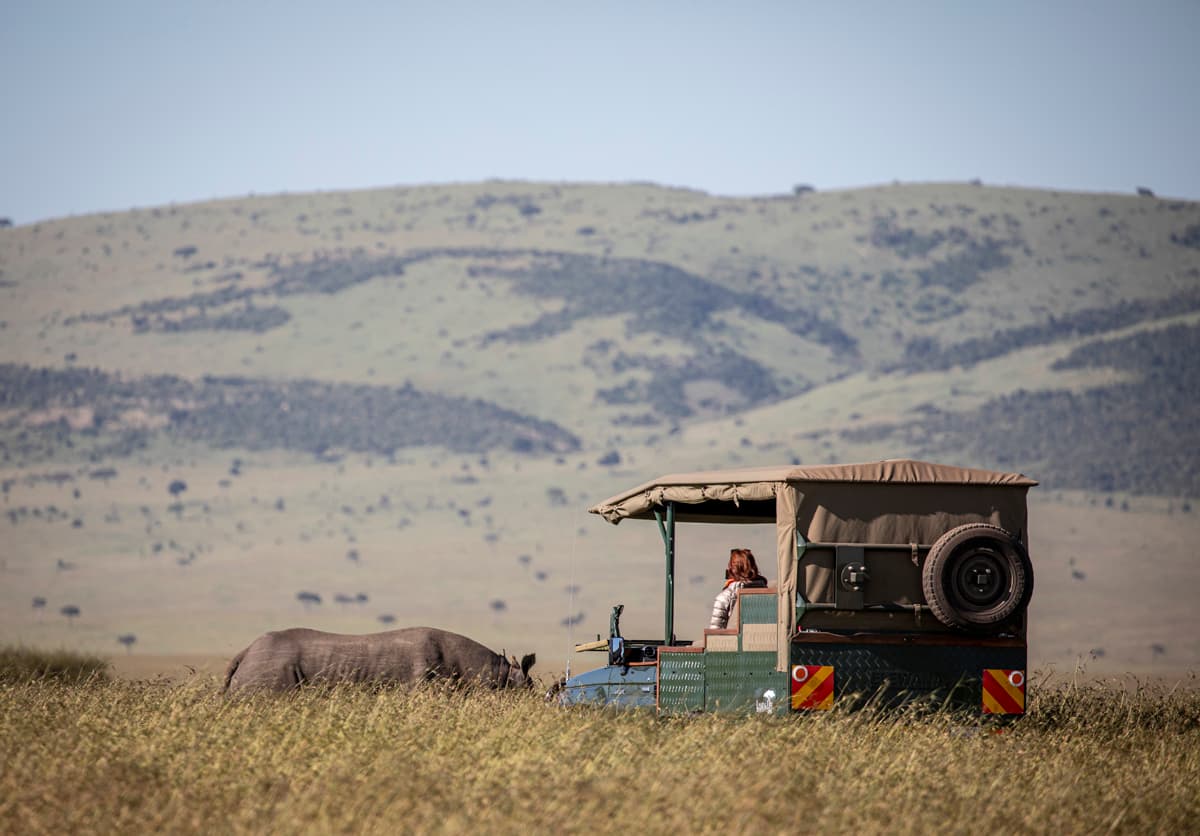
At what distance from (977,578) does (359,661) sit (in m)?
5.31

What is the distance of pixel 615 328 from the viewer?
15500 cm

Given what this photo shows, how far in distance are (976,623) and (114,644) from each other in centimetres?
6149

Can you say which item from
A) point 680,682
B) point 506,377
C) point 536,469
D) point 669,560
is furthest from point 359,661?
point 506,377

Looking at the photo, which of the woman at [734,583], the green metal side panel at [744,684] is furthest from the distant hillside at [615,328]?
the green metal side panel at [744,684]

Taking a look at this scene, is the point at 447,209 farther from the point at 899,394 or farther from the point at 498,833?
the point at 498,833

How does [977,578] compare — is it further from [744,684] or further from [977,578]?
[744,684]

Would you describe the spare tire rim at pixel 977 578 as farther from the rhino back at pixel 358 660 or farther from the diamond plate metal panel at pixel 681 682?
the rhino back at pixel 358 660

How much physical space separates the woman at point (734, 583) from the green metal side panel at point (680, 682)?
426 mm

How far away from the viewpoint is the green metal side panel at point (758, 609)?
11.9 metres

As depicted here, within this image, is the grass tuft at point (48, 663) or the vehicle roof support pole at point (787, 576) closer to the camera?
the vehicle roof support pole at point (787, 576)

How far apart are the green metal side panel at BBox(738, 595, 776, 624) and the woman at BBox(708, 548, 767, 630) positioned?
0.33 meters

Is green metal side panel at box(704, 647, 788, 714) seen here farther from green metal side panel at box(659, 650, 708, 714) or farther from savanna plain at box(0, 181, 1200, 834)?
savanna plain at box(0, 181, 1200, 834)

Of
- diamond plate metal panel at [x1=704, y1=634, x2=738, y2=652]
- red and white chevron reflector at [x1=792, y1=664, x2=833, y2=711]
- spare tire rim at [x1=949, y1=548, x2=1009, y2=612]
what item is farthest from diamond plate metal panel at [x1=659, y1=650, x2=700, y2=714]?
spare tire rim at [x1=949, y1=548, x2=1009, y2=612]

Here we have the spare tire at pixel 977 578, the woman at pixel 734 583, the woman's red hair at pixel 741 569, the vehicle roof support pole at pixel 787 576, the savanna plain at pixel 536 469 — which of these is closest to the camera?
the savanna plain at pixel 536 469
